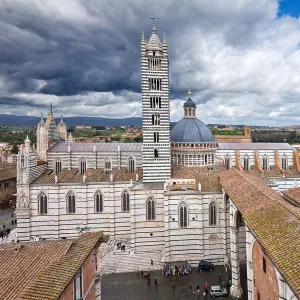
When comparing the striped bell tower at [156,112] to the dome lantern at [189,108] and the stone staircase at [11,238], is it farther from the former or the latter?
the stone staircase at [11,238]

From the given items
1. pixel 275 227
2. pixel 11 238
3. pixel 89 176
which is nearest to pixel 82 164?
pixel 89 176

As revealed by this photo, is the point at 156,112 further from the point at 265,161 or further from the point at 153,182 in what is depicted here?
the point at 265,161

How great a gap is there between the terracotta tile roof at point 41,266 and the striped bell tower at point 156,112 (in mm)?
17886

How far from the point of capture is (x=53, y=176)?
3744cm

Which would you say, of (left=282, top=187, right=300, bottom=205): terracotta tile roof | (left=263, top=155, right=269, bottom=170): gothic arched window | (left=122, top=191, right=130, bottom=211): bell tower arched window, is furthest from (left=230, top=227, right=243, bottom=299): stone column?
(left=263, top=155, right=269, bottom=170): gothic arched window

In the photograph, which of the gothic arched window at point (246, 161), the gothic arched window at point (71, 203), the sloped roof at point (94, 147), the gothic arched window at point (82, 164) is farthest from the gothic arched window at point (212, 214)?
the gothic arched window at point (82, 164)

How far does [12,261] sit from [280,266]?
1201 centimetres

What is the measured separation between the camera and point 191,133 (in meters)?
38.2

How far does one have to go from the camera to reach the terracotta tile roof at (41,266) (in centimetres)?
1094

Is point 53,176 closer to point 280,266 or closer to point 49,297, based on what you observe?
point 49,297

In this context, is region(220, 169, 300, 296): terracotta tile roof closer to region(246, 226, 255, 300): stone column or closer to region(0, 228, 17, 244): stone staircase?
region(246, 226, 255, 300): stone column

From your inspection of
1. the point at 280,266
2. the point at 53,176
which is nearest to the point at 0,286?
the point at 280,266

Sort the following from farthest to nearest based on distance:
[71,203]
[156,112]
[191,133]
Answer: [191,133] → [71,203] → [156,112]

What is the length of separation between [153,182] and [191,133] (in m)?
8.81
